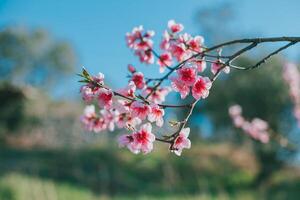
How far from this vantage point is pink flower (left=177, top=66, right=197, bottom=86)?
175 centimetres

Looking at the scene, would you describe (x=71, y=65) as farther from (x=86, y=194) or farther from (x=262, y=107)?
(x=86, y=194)

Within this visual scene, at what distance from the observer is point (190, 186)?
466 inches

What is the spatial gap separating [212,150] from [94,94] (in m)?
13.6

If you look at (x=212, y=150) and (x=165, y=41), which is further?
(x=212, y=150)

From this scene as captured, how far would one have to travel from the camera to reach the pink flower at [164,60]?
242cm

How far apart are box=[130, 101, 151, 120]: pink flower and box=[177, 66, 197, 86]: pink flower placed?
0.16 m

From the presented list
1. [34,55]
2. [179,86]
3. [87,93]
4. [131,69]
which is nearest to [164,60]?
[131,69]

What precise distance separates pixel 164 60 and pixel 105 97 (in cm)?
74

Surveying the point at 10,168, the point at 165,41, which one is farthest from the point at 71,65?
the point at 165,41

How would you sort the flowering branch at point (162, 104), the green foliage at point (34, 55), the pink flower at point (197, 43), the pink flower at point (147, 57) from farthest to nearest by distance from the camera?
1. the green foliage at point (34, 55)
2. the pink flower at point (147, 57)
3. the pink flower at point (197, 43)
4. the flowering branch at point (162, 104)

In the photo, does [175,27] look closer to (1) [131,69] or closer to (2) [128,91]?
(1) [131,69]

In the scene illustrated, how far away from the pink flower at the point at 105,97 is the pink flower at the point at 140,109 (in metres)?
0.08

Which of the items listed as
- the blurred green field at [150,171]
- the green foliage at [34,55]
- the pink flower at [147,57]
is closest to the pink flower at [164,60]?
the pink flower at [147,57]

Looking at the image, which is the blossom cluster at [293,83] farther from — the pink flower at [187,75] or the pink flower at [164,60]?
the pink flower at [187,75]
